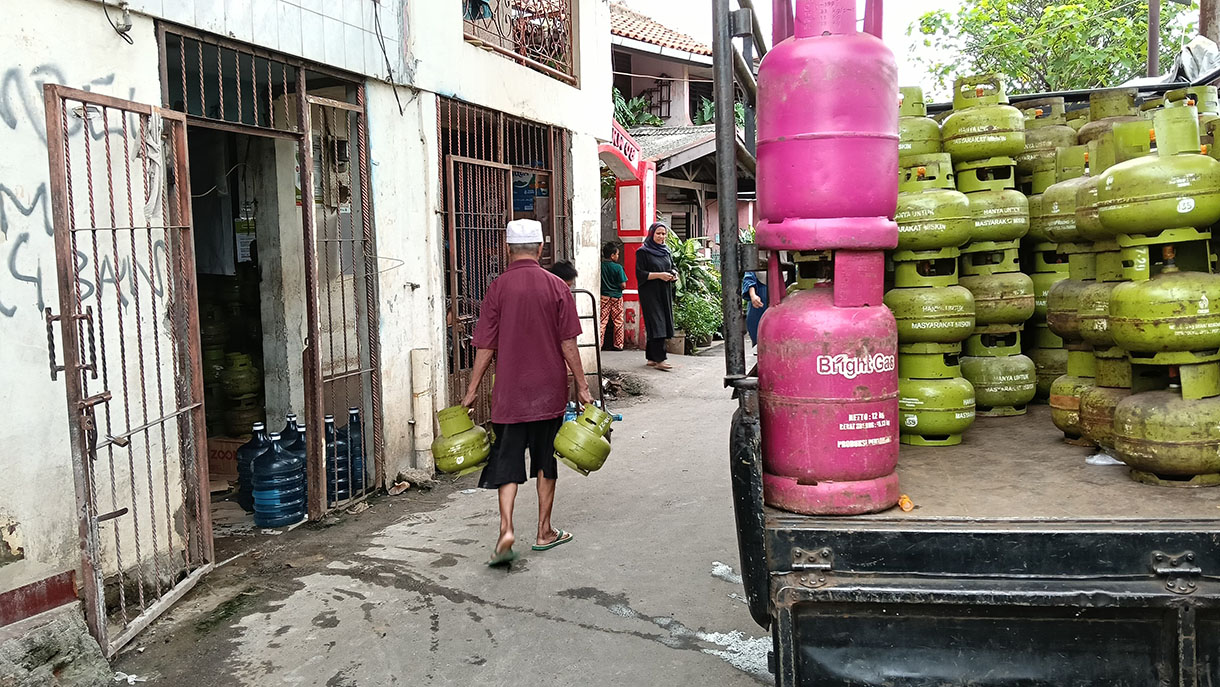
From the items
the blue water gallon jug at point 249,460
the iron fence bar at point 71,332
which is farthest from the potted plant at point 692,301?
the iron fence bar at point 71,332

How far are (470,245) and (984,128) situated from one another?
16.1 feet

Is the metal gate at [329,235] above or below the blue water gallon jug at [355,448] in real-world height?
above

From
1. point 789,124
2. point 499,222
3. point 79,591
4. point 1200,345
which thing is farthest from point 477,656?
point 499,222

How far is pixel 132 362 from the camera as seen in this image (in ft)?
15.5

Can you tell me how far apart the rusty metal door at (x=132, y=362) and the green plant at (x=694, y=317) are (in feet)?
33.9

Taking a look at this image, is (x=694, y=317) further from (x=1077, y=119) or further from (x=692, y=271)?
(x=1077, y=119)

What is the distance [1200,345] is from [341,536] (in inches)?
189

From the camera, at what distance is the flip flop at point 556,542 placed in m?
5.62

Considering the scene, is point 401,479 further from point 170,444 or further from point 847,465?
point 847,465

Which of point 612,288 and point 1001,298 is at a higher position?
point 1001,298

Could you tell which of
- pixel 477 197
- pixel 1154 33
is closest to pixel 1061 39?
pixel 1154 33

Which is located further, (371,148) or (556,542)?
(371,148)

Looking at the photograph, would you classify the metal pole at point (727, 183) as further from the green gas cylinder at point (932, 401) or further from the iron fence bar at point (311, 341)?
the iron fence bar at point (311, 341)

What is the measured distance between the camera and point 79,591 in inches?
169
